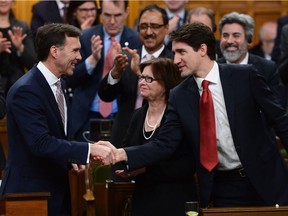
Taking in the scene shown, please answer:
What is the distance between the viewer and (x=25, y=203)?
393 centimetres

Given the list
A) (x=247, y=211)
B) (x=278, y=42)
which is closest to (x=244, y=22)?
(x=278, y=42)

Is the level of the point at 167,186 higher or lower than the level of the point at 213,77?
lower

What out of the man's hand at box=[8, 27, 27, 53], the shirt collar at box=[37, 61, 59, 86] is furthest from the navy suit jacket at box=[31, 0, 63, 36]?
the shirt collar at box=[37, 61, 59, 86]

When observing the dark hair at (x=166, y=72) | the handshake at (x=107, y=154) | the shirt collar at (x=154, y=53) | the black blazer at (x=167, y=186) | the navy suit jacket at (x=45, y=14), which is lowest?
the black blazer at (x=167, y=186)

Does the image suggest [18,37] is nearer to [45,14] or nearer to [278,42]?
[45,14]

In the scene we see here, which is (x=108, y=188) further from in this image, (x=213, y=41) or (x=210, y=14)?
(x=210, y=14)

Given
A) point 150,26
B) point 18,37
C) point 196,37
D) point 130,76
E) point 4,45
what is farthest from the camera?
point 18,37

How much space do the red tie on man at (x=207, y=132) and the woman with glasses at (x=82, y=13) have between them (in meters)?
2.61

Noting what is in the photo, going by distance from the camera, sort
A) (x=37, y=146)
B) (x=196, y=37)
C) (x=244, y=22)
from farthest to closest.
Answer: (x=244, y=22), (x=196, y=37), (x=37, y=146)

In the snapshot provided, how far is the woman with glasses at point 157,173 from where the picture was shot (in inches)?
172

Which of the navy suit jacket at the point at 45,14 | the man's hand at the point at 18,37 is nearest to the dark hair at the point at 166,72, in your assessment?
the man's hand at the point at 18,37

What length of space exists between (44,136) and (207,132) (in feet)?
2.89

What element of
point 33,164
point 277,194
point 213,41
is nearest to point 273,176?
point 277,194

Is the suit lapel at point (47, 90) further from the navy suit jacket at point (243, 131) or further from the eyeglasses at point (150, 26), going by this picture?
the eyeglasses at point (150, 26)
